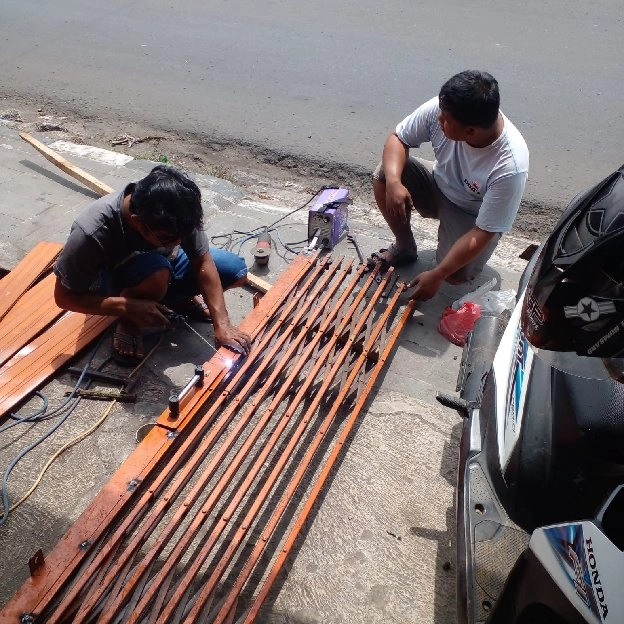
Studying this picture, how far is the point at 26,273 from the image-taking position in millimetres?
3600

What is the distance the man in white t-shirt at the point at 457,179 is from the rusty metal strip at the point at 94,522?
1.43 meters

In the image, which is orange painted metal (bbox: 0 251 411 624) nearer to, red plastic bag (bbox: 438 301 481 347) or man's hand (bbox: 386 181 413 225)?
red plastic bag (bbox: 438 301 481 347)

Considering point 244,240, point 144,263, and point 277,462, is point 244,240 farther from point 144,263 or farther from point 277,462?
point 277,462

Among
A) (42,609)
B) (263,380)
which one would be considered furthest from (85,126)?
→ (42,609)

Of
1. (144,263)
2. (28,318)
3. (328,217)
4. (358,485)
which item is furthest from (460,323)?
(28,318)

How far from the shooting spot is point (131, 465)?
2.47 metres

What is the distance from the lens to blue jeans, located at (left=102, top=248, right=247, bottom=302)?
3.08m

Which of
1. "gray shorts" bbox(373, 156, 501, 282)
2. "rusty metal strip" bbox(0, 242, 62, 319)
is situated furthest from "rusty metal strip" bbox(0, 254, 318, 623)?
"gray shorts" bbox(373, 156, 501, 282)

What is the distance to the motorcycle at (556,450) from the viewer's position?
1478mm

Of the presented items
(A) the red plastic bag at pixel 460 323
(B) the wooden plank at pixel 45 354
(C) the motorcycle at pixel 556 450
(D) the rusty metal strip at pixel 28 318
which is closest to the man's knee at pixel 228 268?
(B) the wooden plank at pixel 45 354

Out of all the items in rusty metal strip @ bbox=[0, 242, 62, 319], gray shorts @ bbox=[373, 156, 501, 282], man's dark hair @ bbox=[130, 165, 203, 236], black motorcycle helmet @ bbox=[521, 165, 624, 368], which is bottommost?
rusty metal strip @ bbox=[0, 242, 62, 319]

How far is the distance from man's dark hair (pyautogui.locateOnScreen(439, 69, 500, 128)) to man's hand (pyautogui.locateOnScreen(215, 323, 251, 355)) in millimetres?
1508

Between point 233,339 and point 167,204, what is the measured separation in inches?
28.1

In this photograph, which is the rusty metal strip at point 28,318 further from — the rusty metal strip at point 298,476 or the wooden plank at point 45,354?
the rusty metal strip at point 298,476
